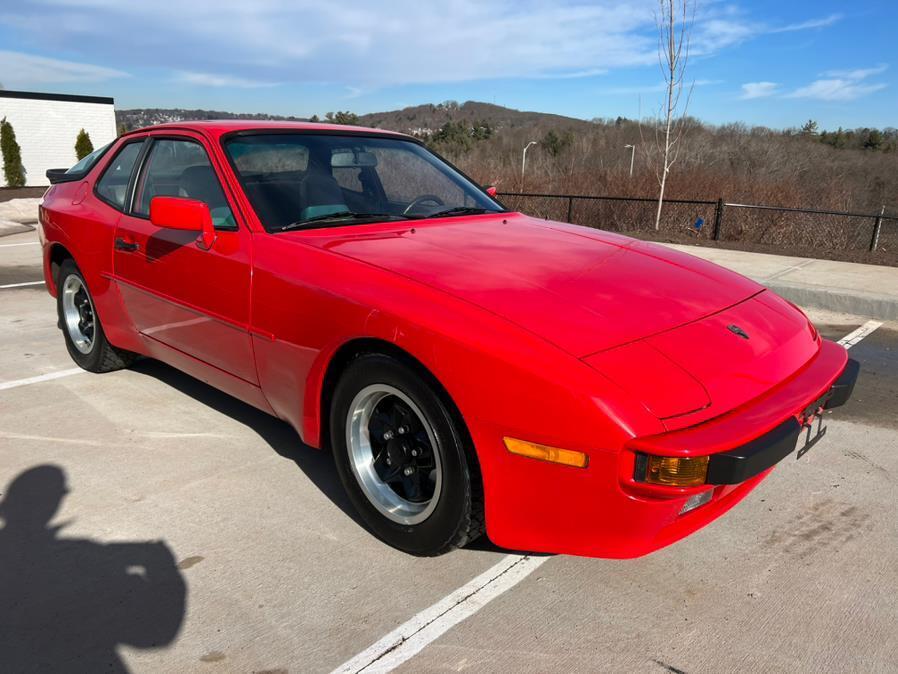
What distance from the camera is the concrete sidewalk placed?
722cm

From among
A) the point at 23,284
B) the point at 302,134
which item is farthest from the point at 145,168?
the point at 23,284

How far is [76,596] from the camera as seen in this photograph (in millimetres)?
2307

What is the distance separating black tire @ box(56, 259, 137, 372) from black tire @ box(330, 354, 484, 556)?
7.97 ft

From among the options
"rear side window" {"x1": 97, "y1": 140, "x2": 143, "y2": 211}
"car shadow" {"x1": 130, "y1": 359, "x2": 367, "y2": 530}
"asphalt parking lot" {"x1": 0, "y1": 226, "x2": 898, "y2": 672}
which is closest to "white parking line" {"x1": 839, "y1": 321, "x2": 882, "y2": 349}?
"asphalt parking lot" {"x1": 0, "y1": 226, "x2": 898, "y2": 672}

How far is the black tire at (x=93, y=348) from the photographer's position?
14.2 ft

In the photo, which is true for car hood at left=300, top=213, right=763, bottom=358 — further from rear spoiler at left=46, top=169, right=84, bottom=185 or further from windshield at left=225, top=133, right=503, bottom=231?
rear spoiler at left=46, top=169, right=84, bottom=185

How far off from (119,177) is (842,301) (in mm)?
7055

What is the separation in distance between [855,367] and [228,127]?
3.08 metres

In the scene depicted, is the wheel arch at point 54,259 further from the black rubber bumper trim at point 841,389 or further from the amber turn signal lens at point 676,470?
the black rubber bumper trim at point 841,389

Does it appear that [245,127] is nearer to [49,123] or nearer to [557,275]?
[557,275]

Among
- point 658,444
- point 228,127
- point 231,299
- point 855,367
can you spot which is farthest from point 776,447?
point 228,127

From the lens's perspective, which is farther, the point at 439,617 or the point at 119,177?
the point at 119,177

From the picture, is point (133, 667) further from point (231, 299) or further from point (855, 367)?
point (855, 367)

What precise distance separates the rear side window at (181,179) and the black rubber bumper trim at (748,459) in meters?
2.22
